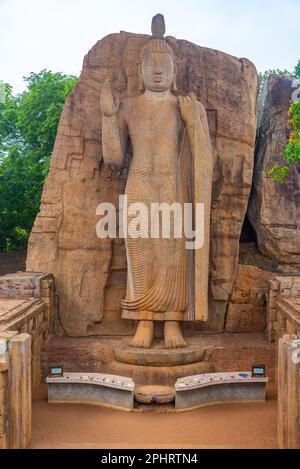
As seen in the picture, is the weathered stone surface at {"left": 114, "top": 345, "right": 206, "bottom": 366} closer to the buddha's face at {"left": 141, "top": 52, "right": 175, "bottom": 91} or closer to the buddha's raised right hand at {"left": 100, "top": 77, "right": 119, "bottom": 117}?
the buddha's raised right hand at {"left": 100, "top": 77, "right": 119, "bottom": 117}

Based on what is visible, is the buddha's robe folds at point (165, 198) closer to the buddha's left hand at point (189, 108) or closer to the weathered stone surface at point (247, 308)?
the buddha's left hand at point (189, 108)

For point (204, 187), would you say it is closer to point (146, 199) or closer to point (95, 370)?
point (146, 199)

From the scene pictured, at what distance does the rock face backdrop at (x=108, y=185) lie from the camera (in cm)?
1010

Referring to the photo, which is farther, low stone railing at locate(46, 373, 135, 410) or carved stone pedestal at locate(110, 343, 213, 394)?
carved stone pedestal at locate(110, 343, 213, 394)

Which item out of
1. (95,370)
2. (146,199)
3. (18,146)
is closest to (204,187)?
(146,199)

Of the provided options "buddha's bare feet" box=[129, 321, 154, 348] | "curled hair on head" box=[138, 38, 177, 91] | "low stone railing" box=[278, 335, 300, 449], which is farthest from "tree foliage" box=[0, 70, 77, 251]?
"low stone railing" box=[278, 335, 300, 449]

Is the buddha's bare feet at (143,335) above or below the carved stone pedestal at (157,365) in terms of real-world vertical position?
above

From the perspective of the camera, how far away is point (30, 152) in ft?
50.6

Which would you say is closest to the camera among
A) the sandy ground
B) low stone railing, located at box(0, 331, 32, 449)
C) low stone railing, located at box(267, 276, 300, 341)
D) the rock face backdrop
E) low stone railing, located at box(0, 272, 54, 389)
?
low stone railing, located at box(0, 331, 32, 449)

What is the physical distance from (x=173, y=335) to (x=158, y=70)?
11.8 ft

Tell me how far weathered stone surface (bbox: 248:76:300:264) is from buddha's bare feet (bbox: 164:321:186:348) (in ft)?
8.69

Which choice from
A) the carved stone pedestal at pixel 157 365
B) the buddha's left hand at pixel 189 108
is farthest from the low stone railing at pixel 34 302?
the buddha's left hand at pixel 189 108

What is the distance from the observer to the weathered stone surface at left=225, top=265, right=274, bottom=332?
10.2m

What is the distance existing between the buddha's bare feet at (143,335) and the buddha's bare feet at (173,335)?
214 mm
